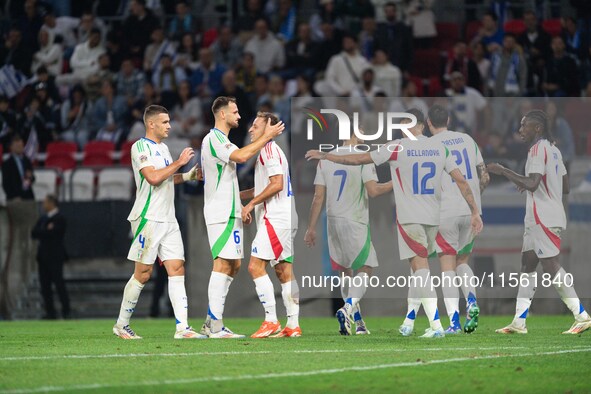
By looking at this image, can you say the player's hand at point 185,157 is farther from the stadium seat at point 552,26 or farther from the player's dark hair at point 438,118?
the stadium seat at point 552,26

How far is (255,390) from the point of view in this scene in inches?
337

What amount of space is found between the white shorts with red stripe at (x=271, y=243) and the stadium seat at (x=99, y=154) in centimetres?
1048

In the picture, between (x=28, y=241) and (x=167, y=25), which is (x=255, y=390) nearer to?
(x=28, y=241)

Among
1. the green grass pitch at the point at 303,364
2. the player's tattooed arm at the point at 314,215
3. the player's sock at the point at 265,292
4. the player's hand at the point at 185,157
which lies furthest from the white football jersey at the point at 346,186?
the player's hand at the point at 185,157

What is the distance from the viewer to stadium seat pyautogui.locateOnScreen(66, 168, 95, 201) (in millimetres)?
23031

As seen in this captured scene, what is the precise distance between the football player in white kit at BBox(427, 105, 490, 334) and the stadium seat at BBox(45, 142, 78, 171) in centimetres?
1106

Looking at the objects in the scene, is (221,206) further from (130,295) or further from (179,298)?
(130,295)

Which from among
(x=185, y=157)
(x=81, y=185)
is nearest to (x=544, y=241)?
(x=185, y=157)

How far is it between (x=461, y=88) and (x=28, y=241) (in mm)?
8071

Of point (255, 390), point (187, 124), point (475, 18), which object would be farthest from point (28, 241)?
point (255, 390)

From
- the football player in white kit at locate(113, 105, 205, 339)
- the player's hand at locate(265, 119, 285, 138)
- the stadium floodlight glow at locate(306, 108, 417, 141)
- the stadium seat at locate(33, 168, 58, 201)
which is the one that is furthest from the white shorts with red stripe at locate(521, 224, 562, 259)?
the stadium seat at locate(33, 168, 58, 201)

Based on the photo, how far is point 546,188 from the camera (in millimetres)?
14398

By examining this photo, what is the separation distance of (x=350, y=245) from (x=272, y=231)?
1.57 meters

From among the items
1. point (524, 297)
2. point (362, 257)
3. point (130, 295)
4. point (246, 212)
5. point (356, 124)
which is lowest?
point (524, 297)
